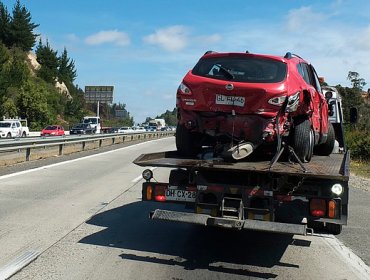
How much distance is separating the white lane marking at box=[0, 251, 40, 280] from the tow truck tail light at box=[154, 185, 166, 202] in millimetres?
1689

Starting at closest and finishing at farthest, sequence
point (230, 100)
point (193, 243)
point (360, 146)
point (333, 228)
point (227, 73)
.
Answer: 1. point (333, 228)
2. point (230, 100)
3. point (227, 73)
4. point (193, 243)
5. point (360, 146)

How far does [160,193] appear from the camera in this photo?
6.86 metres

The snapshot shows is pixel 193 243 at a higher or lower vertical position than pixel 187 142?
lower

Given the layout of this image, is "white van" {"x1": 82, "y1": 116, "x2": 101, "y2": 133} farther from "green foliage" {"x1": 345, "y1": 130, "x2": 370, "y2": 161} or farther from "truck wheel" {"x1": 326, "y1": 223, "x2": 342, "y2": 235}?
"truck wheel" {"x1": 326, "y1": 223, "x2": 342, "y2": 235}

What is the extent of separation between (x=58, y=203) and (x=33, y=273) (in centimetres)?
475

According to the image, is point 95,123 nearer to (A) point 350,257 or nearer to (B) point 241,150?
(B) point 241,150

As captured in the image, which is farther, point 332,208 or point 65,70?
point 65,70

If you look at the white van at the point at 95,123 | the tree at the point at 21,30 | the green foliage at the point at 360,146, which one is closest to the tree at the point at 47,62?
the tree at the point at 21,30

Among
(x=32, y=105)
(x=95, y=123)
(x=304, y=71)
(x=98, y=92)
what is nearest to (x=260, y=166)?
(x=304, y=71)

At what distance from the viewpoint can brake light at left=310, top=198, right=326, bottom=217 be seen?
6016 millimetres

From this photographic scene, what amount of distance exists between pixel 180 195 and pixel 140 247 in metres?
1.00

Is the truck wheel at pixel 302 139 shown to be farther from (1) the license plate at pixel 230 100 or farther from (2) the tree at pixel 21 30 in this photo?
(2) the tree at pixel 21 30

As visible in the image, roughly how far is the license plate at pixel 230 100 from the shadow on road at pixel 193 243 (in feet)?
6.71

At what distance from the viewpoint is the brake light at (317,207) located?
6016 millimetres
